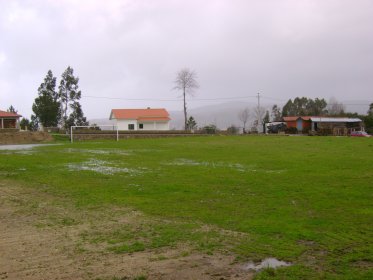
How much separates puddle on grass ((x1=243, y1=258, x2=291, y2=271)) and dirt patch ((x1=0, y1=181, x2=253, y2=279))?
0.13 m

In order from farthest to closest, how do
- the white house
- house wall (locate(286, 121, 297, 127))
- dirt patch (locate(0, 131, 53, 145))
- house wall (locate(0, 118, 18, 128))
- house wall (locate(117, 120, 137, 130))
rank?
1. house wall (locate(286, 121, 297, 127))
2. house wall (locate(117, 120, 137, 130))
3. the white house
4. house wall (locate(0, 118, 18, 128))
5. dirt patch (locate(0, 131, 53, 145))

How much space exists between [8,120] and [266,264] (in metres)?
65.0

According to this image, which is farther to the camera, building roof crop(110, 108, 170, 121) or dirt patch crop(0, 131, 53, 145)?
building roof crop(110, 108, 170, 121)

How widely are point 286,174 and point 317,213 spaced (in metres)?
6.09

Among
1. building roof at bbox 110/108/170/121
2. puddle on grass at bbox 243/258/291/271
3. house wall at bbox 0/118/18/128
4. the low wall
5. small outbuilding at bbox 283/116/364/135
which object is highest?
building roof at bbox 110/108/170/121

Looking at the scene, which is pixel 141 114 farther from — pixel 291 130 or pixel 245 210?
pixel 245 210

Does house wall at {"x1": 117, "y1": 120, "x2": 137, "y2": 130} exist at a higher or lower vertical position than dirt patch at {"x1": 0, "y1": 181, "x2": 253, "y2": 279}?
higher

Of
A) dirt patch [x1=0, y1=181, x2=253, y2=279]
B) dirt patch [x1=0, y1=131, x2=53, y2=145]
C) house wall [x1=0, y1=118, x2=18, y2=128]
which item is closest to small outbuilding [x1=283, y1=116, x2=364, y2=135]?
dirt patch [x1=0, y1=131, x2=53, y2=145]

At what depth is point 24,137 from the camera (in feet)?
164

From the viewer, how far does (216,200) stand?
9.33 m

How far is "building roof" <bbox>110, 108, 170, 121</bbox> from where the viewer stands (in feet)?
240

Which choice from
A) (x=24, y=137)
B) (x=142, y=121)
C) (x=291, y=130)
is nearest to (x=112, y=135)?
(x=24, y=137)

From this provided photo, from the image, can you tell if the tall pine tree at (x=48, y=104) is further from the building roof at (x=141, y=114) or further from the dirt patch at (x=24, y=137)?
the dirt patch at (x=24, y=137)

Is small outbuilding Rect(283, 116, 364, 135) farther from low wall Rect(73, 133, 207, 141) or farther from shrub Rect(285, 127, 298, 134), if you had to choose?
low wall Rect(73, 133, 207, 141)
